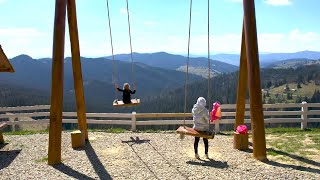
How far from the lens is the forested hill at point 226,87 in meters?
130

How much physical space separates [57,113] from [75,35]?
2.97m

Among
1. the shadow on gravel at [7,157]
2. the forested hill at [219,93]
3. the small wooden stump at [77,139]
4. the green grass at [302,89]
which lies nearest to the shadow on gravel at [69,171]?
the shadow on gravel at [7,157]

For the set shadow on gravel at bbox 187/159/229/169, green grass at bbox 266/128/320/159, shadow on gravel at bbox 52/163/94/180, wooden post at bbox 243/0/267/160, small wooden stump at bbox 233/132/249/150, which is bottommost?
shadow on gravel at bbox 52/163/94/180

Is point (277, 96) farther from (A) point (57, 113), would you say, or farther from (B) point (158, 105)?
(A) point (57, 113)

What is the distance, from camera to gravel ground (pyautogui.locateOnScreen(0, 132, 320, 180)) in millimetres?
7754

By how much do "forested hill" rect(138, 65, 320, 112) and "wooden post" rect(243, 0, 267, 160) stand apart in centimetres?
10817

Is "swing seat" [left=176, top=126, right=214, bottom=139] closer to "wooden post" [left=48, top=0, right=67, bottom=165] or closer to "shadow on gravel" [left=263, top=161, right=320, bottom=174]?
"shadow on gravel" [left=263, top=161, right=320, bottom=174]

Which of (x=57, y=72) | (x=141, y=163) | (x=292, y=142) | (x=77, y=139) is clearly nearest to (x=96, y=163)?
(x=141, y=163)

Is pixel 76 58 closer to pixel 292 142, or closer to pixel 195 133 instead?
pixel 195 133

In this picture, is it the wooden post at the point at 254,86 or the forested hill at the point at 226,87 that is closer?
the wooden post at the point at 254,86

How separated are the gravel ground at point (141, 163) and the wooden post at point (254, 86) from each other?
0.44 m

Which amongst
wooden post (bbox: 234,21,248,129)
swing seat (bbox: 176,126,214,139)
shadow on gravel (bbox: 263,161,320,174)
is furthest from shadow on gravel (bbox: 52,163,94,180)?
wooden post (bbox: 234,21,248,129)

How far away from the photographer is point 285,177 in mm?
7414

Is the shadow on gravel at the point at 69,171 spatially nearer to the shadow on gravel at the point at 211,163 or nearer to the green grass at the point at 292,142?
the shadow on gravel at the point at 211,163
